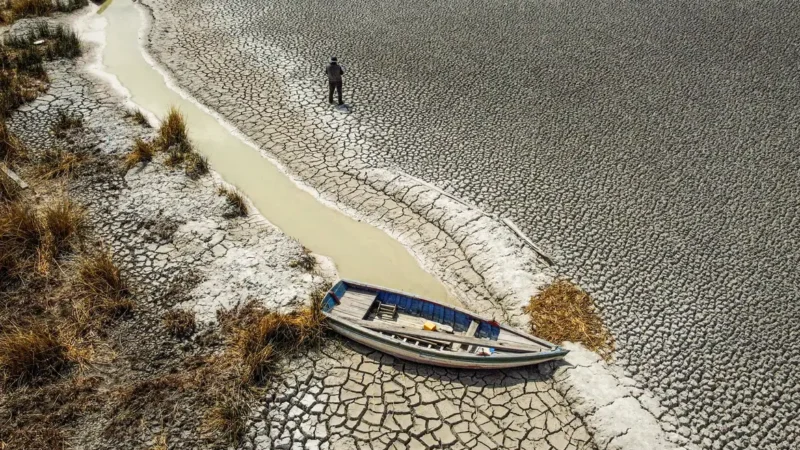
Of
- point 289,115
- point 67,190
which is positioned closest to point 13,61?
point 67,190

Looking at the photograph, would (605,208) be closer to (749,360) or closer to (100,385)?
(749,360)

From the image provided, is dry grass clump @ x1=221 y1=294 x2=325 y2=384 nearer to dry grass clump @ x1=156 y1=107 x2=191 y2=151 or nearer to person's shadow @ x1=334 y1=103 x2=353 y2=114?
dry grass clump @ x1=156 y1=107 x2=191 y2=151

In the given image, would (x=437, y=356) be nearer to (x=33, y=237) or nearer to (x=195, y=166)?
(x=195, y=166)

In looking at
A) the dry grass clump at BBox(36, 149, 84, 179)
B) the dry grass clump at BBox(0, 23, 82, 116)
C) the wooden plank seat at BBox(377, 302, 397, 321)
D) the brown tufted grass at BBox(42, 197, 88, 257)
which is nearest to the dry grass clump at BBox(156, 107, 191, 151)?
the dry grass clump at BBox(36, 149, 84, 179)

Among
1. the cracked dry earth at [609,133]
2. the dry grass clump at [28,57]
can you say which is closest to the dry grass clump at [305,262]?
the cracked dry earth at [609,133]

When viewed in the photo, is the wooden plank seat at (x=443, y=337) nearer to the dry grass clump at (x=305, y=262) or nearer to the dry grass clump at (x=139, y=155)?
the dry grass clump at (x=305, y=262)

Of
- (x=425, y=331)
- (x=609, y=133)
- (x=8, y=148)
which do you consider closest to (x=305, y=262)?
(x=425, y=331)
